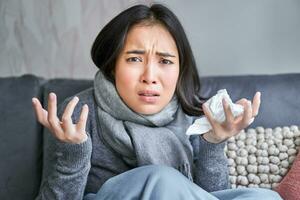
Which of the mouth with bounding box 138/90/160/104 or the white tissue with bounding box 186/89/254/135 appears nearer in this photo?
the white tissue with bounding box 186/89/254/135

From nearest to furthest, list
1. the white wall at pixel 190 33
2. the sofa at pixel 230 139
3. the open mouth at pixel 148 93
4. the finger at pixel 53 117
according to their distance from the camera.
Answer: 1. the finger at pixel 53 117
2. the open mouth at pixel 148 93
3. the sofa at pixel 230 139
4. the white wall at pixel 190 33

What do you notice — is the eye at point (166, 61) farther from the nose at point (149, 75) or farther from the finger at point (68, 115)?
the finger at point (68, 115)

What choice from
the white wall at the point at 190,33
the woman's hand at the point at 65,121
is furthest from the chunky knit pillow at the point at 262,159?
the white wall at the point at 190,33

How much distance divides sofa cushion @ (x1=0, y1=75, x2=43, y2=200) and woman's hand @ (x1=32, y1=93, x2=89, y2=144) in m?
0.41

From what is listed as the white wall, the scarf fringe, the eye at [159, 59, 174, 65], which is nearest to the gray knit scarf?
the scarf fringe

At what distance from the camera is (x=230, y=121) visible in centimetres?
108

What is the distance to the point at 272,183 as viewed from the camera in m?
1.30

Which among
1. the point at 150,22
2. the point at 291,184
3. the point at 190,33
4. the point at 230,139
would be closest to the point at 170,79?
the point at 150,22

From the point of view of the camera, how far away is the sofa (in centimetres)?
131

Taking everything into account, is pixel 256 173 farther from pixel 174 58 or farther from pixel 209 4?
pixel 209 4

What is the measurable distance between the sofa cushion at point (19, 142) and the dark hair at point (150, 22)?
0.28 metres

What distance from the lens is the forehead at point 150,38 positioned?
1221mm

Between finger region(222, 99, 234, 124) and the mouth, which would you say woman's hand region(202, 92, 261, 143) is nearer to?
finger region(222, 99, 234, 124)

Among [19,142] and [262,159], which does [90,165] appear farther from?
[262,159]
